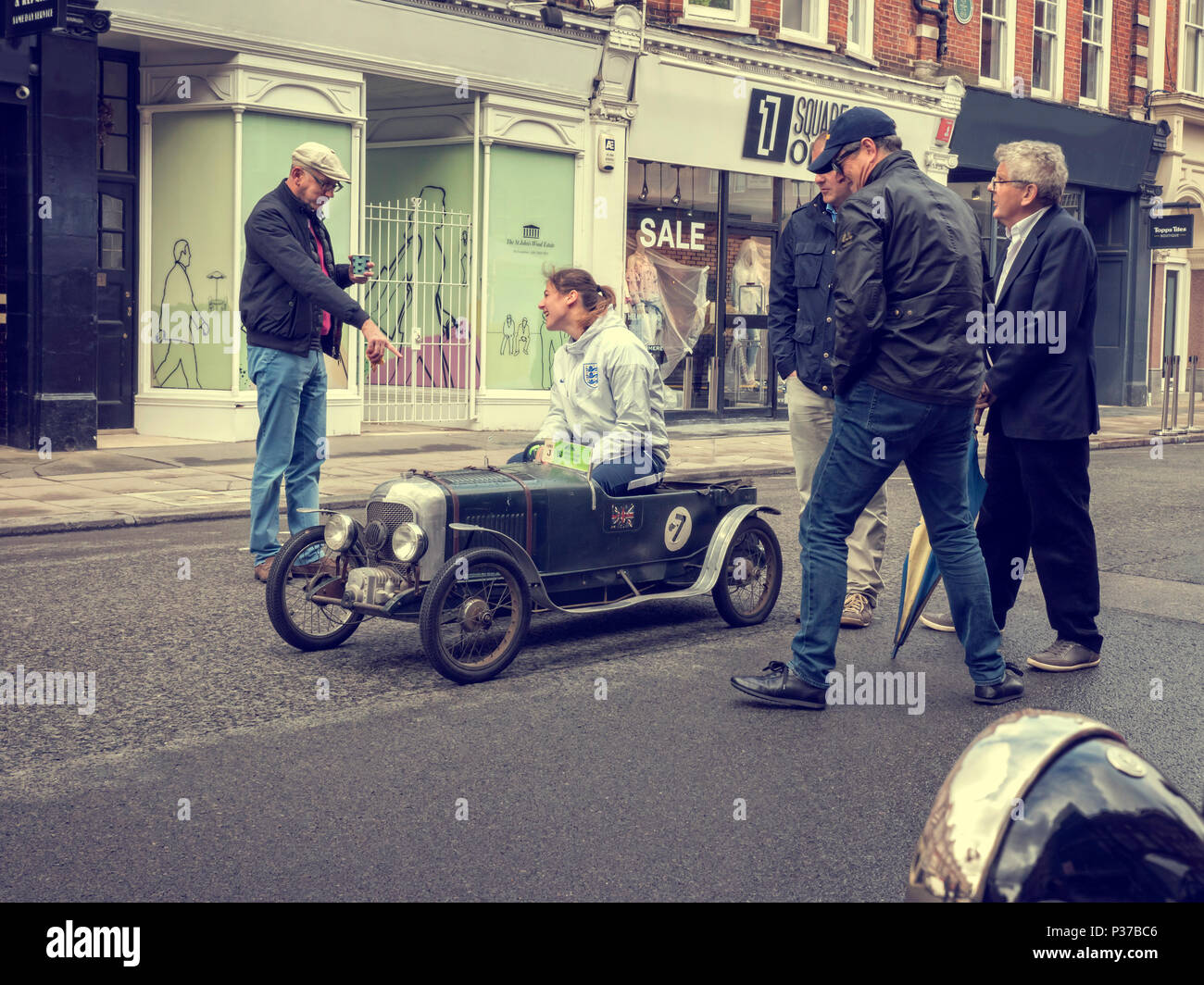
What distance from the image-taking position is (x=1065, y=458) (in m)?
5.53

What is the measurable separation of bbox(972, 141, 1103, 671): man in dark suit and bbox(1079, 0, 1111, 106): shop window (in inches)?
805

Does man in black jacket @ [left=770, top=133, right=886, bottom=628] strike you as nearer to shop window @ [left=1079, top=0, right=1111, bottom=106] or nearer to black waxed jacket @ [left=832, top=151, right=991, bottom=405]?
black waxed jacket @ [left=832, top=151, right=991, bottom=405]

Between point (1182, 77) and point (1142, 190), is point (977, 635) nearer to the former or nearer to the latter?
point (1142, 190)

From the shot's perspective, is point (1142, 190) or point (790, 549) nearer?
point (790, 549)

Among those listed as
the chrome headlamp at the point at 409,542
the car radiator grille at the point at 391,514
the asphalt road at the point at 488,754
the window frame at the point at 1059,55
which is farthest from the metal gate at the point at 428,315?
the window frame at the point at 1059,55

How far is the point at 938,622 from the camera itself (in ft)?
20.7

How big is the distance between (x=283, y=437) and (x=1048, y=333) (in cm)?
369

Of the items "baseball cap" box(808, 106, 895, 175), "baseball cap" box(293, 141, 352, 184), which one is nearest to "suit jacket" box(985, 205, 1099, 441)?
"baseball cap" box(808, 106, 895, 175)

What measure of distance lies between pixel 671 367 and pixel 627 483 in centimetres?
1219

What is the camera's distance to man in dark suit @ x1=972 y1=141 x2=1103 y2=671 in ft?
17.7

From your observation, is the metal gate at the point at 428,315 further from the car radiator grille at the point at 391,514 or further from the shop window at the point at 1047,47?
the shop window at the point at 1047,47

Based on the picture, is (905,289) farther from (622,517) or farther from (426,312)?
(426,312)

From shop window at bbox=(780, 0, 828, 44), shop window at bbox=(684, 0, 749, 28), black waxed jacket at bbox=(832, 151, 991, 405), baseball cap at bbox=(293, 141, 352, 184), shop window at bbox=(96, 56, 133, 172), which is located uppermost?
shop window at bbox=(780, 0, 828, 44)
